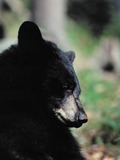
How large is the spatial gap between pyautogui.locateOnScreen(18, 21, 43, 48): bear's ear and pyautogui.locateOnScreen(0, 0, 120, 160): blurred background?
2.03 metres

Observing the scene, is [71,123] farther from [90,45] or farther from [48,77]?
[90,45]

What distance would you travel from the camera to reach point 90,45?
18797 millimetres

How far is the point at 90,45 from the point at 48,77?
14.5 metres

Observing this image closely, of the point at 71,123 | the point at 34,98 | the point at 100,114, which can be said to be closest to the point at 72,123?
the point at 71,123

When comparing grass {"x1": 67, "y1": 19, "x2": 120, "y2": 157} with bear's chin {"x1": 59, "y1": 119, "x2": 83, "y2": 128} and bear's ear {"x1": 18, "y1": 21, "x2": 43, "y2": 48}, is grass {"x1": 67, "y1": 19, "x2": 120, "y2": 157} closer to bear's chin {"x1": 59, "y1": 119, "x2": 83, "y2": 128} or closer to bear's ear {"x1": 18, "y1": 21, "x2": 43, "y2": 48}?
bear's chin {"x1": 59, "y1": 119, "x2": 83, "y2": 128}

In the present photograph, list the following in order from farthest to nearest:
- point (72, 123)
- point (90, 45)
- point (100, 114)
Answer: point (90, 45) → point (100, 114) → point (72, 123)

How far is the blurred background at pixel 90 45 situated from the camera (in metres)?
6.82

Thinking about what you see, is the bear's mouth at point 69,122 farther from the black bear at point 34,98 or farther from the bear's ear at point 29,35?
the bear's ear at point 29,35

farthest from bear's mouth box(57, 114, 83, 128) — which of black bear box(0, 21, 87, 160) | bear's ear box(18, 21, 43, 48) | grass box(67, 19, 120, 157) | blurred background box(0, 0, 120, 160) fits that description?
grass box(67, 19, 120, 157)

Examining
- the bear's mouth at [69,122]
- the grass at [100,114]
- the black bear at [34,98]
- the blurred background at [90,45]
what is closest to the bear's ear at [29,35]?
the black bear at [34,98]

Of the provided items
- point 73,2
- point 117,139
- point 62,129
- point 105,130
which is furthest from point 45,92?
point 73,2

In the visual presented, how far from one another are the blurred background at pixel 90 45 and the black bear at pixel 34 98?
1737 mm

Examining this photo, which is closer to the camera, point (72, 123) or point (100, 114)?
point (72, 123)

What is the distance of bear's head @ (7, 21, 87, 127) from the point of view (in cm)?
440
